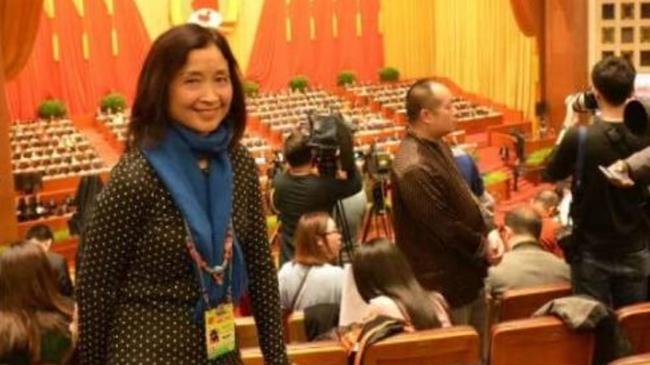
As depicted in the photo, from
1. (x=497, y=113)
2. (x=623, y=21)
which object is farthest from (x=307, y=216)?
(x=497, y=113)

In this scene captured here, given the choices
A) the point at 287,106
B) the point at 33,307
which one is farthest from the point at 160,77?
the point at 287,106

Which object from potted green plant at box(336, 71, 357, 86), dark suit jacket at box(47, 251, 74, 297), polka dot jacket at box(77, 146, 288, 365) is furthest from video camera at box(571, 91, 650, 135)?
potted green plant at box(336, 71, 357, 86)

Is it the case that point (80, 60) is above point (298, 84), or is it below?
above

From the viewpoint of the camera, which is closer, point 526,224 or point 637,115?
point 637,115

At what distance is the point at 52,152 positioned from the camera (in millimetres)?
11484

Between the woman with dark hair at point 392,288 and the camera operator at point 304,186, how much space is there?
4.36 ft

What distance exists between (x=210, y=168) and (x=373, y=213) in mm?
5668

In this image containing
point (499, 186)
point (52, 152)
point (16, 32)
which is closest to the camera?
point (16, 32)

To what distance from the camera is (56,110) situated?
47.0 feet

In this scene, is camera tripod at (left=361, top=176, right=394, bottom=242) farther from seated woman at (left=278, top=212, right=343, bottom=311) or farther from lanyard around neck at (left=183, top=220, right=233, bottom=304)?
lanyard around neck at (left=183, top=220, right=233, bottom=304)

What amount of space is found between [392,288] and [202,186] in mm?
1413

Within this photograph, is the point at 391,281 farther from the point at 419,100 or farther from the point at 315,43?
the point at 315,43

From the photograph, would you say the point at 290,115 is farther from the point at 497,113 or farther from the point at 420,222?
the point at 420,222

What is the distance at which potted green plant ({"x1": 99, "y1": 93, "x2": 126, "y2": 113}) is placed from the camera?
1456 centimetres
